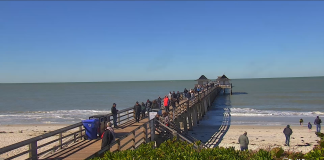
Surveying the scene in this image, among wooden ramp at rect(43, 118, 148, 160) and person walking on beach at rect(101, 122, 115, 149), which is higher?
person walking on beach at rect(101, 122, 115, 149)

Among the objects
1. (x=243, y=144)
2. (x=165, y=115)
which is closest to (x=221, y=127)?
(x=165, y=115)

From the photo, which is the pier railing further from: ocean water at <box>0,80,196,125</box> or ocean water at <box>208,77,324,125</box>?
ocean water at <box>0,80,196,125</box>

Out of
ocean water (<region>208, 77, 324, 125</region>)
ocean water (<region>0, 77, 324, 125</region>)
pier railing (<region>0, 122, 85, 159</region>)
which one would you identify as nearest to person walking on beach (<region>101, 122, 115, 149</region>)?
pier railing (<region>0, 122, 85, 159</region>)

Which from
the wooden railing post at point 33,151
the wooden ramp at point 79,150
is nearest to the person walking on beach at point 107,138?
the wooden ramp at point 79,150

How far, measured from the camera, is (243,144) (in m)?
10.5

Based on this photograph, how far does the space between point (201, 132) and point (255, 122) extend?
7876 millimetres

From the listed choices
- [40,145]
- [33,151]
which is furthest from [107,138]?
[40,145]

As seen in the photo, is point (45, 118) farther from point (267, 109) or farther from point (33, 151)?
point (267, 109)

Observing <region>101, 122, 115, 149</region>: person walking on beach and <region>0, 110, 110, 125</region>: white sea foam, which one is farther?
<region>0, 110, 110, 125</region>: white sea foam

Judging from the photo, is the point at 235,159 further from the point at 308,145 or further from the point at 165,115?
the point at 308,145

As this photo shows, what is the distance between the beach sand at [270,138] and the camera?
1605 centimetres

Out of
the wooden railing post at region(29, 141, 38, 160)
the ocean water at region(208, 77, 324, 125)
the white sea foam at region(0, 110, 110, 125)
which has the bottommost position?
the white sea foam at region(0, 110, 110, 125)

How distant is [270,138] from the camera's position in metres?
18.5

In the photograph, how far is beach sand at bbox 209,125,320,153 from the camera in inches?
632
